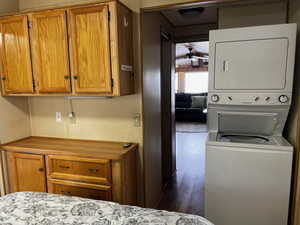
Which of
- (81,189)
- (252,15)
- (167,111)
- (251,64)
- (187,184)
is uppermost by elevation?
(252,15)

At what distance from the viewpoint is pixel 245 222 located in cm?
199

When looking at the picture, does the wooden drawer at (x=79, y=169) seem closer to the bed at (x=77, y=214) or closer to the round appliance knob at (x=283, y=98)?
the bed at (x=77, y=214)

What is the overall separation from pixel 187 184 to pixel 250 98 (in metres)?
1.83

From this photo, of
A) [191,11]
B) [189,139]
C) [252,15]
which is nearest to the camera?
[252,15]

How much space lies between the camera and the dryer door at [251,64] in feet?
6.19

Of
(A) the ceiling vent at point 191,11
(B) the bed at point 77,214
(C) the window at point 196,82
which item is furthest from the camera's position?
(C) the window at point 196,82

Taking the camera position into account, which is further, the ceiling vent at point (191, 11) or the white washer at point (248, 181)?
the ceiling vent at point (191, 11)

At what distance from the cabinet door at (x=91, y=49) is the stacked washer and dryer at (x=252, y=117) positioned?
3.12 ft

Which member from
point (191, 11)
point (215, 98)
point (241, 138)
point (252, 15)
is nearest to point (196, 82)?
point (191, 11)

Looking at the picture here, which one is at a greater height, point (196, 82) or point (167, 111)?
point (196, 82)

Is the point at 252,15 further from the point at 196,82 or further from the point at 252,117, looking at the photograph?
the point at 196,82

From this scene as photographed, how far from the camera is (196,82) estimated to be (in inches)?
407

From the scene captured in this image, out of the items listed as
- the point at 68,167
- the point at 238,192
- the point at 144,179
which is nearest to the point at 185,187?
the point at 144,179

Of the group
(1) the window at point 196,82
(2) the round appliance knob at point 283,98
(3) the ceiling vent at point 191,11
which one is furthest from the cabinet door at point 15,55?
(1) the window at point 196,82
